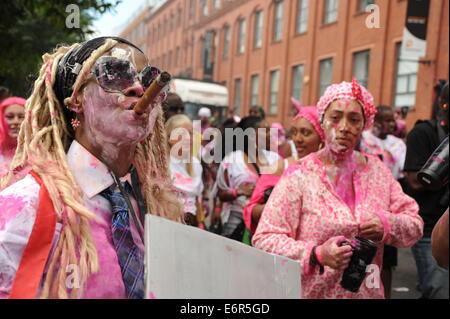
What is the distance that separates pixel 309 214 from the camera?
8.13ft

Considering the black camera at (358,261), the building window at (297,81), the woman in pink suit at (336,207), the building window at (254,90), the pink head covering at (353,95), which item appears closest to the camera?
the black camera at (358,261)

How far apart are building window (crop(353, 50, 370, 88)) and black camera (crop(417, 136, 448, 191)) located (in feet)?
47.7

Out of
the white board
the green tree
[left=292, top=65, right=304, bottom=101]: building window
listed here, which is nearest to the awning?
[left=292, top=65, right=304, bottom=101]: building window

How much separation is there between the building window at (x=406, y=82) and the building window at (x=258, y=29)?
157 inches

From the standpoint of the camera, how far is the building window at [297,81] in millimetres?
18467

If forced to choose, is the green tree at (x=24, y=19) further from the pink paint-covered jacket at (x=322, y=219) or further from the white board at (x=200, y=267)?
the white board at (x=200, y=267)

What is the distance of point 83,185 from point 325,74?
16.6 m

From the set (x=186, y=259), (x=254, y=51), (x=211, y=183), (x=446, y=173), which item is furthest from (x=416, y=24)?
(x=186, y=259)

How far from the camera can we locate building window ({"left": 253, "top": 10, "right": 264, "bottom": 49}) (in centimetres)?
1237

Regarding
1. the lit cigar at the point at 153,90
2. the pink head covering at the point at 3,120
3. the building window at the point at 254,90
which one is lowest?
the pink head covering at the point at 3,120

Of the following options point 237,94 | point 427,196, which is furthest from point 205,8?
point 237,94

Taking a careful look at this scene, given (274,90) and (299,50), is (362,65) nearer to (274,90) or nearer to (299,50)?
(299,50)

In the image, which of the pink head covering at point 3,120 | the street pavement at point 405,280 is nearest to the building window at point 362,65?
the street pavement at point 405,280

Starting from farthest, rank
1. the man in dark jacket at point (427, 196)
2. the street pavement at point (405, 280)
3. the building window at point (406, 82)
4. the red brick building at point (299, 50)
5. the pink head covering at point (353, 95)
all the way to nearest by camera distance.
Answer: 1. the building window at point (406, 82)
2. the red brick building at point (299, 50)
3. the street pavement at point (405, 280)
4. the man in dark jacket at point (427, 196)
5. the pink head covering at point (353, 95)
